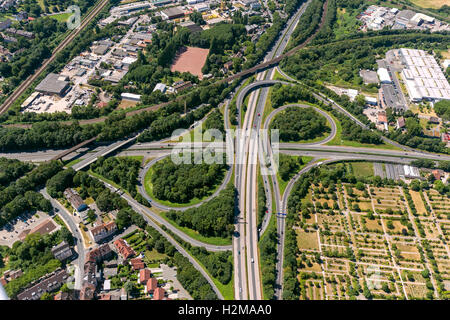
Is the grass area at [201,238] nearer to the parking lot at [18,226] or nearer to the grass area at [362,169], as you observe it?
the parking lot at [18,226]

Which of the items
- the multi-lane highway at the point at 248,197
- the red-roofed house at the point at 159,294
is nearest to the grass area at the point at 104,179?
the red-roofed house at the point at 159,294

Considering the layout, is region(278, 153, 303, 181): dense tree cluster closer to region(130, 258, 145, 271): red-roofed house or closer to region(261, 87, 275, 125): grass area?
region(261, 87, 275, 125): grass area

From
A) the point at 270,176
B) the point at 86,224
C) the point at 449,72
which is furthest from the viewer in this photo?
the point at 449,72

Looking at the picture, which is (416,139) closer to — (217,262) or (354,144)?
(354,144)

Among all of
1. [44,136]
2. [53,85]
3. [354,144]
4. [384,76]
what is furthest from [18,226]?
[384,76]

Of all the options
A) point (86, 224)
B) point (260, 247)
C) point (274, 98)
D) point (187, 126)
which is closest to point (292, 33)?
point (274, 98)

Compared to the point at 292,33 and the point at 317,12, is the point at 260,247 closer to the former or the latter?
the point at 292,33

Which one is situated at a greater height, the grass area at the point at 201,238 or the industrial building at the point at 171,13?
the industrial building at the point at 171,13

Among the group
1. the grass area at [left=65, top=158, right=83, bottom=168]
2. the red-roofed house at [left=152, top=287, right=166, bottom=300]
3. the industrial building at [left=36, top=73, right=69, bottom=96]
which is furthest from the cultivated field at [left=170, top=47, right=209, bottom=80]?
the red-roofed house at [left=152, top=287, right=166, bottom=300]
